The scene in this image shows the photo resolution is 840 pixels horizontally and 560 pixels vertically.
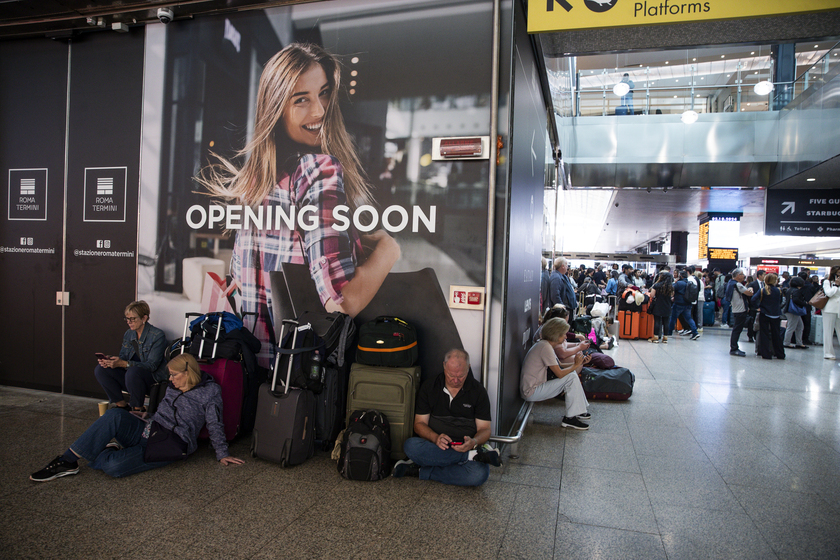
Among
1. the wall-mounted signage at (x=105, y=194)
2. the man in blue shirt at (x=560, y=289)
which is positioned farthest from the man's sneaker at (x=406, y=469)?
the man in blue shirt at (x=560, y=289)

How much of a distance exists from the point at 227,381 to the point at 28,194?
3495mm

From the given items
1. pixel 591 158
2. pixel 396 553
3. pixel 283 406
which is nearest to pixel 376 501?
pixel 396 553

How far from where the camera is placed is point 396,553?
2531 mm

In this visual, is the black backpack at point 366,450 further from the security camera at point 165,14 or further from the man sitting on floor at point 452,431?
the security camera at point 165,14

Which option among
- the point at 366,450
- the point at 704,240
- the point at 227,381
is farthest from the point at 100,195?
the point at 704,240

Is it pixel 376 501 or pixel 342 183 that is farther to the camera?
pixel 342 183

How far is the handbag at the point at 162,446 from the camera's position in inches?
136

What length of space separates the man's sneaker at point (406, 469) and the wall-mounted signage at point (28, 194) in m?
4.65

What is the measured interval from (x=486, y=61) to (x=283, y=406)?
9.54 feet

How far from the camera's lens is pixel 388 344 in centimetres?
376

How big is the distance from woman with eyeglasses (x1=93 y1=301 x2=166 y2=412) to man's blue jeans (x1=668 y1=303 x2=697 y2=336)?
11.2 metres

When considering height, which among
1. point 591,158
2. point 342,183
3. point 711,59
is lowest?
point 342,183

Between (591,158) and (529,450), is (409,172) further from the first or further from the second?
(591,158)

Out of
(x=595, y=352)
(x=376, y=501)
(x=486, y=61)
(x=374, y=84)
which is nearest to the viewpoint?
(x=376, y=501)
